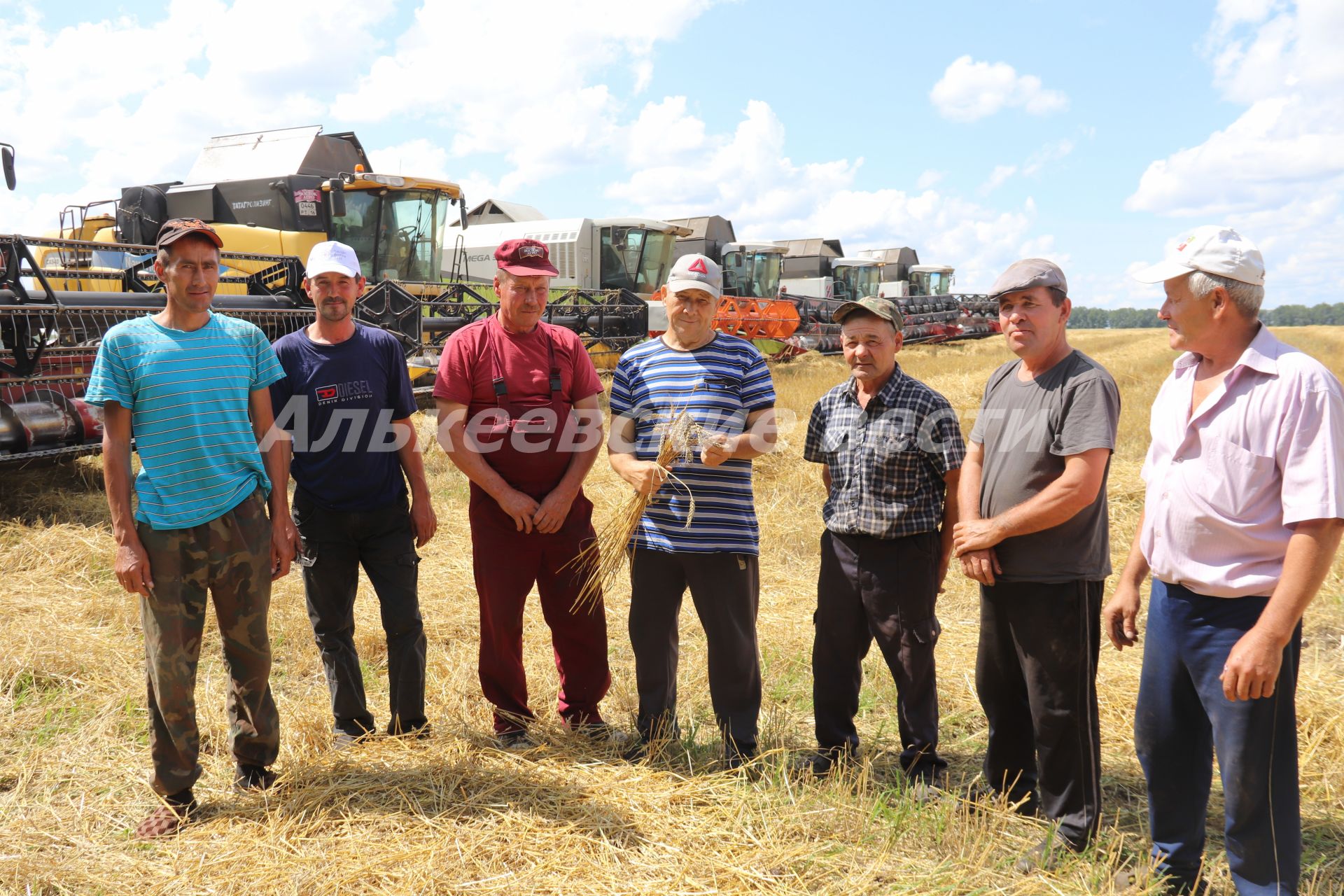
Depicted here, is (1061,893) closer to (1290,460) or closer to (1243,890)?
(1243,890)

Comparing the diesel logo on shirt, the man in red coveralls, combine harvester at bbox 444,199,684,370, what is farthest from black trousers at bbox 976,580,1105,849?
combine harvester at bbox 444,199,684,370

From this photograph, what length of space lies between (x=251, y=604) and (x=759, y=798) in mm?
1577

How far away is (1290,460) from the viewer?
196 centimetres

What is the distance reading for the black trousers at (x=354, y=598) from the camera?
10.3 ft

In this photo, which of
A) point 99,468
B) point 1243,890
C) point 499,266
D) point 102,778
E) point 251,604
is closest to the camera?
point 1243,890

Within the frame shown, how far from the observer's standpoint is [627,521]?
302 centimetres

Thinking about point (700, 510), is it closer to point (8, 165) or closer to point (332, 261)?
point (332, 261)

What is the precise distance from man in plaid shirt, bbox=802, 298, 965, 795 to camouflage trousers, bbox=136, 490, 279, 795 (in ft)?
5.59

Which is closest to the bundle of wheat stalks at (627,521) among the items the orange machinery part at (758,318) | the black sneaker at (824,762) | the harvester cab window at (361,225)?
the black sneaker at (824,762)

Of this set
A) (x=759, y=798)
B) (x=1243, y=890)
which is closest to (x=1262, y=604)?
(x=1243, y=890)

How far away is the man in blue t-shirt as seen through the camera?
10.1 feet

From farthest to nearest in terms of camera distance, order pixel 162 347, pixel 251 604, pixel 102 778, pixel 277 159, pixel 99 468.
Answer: pixel 277 159 → pixel 99 468 → pixel 102 778 → pixel 251 604 → pixel 162 347

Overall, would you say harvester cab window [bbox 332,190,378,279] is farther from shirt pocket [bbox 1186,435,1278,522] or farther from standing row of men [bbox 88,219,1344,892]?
shirt pocket [bbox 1186,435,1278,522]

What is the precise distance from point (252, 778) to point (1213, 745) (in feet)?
8.82
